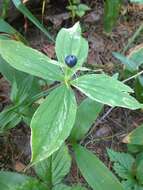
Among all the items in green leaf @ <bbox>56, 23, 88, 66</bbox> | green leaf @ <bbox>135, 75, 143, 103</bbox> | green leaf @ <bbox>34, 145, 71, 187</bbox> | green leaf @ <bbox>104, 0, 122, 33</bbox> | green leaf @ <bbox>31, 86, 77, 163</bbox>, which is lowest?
green leaf @ <bbox>135, 75, 143, 103</bbox>

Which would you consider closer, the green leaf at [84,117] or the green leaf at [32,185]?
the green leaf at [32,185]

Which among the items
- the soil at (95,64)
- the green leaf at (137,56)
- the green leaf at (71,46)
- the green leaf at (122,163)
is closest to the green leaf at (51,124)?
the green leaf at (71,46)

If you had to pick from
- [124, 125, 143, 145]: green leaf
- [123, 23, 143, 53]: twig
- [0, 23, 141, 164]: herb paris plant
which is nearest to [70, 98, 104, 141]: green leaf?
[124, 125, 143, 145]: green leaf

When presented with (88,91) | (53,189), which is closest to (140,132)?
(53,189)

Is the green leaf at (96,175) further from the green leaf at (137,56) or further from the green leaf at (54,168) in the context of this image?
the green leaf at (137,56)

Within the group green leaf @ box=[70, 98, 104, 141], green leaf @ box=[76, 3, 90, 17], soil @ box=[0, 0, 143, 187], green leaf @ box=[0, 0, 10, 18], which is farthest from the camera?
green leaf @ box=[76, 3, 90, 17]

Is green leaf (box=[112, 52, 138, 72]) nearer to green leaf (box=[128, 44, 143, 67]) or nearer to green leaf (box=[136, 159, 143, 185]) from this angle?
green leaf (box=[128, 44, 143, 67])

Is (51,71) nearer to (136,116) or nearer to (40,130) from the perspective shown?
(40,130)
